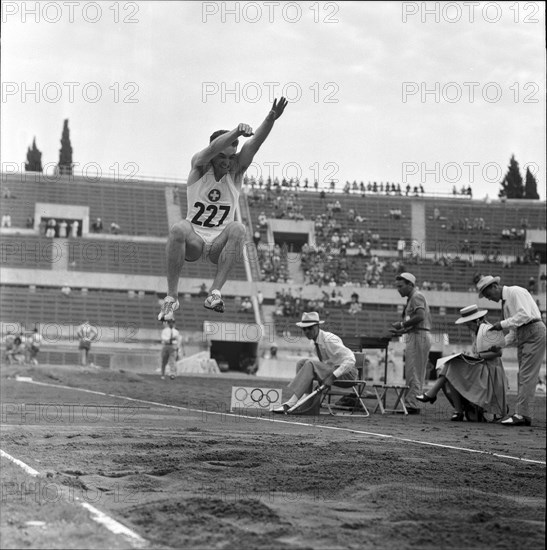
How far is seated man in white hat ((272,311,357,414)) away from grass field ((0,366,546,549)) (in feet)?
3.82

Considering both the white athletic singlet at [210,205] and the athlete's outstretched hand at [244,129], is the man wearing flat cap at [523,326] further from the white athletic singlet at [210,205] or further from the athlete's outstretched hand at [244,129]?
the athlete's outstretched hand at [244,129]

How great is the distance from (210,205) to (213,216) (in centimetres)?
11

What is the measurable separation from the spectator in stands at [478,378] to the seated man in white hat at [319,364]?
147 cm

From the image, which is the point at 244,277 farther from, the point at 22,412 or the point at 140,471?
the point at 140,471

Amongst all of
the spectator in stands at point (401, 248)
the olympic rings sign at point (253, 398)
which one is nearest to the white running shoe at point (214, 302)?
the olympic rings sign at point (253, 398)

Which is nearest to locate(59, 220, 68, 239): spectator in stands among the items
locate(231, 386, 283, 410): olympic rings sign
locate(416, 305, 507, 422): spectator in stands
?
locate(231, 386, 283, 410): olympic rings sign

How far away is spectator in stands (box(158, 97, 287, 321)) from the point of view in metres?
8.00

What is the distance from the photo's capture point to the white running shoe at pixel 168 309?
802cm

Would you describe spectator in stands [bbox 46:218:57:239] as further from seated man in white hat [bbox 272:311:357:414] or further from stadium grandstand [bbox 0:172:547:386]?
seated man in white hat [bbox 272:311:357:414]

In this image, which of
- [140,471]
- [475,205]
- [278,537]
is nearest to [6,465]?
[140,471]

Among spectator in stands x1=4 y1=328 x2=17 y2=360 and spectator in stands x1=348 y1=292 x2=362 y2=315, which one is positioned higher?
spectator in stands x1=348 y1=292 x2=362 y2=315

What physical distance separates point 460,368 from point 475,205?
142 feet

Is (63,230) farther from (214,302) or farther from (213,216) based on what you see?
(214,302)

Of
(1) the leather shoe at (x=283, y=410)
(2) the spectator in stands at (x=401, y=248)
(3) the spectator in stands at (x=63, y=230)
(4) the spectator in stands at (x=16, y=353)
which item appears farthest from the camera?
(2) the spectator in stands at (x=401, y=248)
